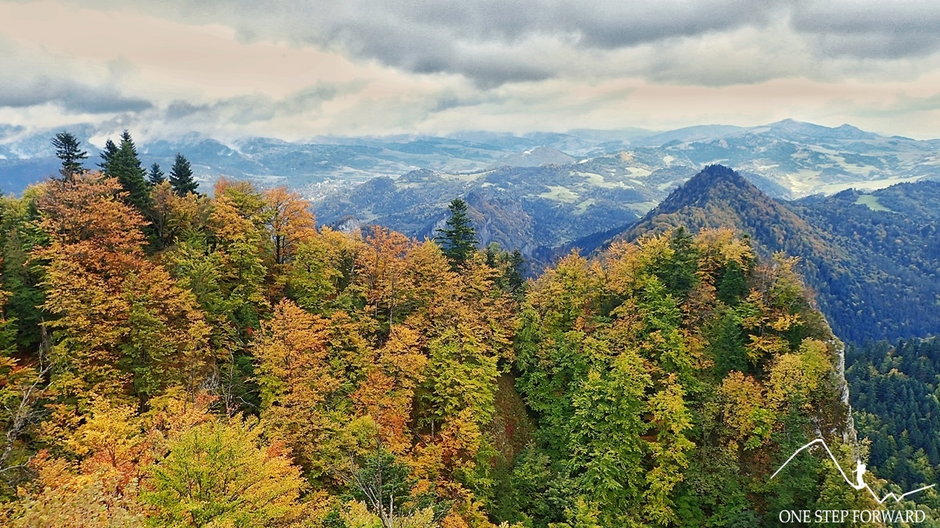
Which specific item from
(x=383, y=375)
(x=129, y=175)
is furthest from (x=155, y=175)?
(x=383, y=375)

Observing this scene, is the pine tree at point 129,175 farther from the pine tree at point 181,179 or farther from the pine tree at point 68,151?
the pine tree at point 181,179

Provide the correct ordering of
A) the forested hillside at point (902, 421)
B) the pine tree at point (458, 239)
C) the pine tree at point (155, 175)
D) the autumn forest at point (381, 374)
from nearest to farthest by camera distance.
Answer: the autumn forest at point (381, 374) → the pine tree at point (458, 239) → the pine tree at point (155, 175) → the forested hillside at point (902, 421)

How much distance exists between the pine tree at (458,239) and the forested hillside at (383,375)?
0.52m

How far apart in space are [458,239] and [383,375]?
29.7 meters

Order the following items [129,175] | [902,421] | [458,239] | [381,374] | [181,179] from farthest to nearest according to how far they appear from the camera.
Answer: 1. [902,421]
2. [181,179]
3. [458,239]
4. [129,175]
5. [381,374]

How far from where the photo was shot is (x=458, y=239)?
71.4 m

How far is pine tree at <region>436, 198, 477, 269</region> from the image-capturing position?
69938mm

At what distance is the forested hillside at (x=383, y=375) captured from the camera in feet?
103

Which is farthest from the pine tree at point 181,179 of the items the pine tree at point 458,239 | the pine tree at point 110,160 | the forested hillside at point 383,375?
the pine tree at point 458,239

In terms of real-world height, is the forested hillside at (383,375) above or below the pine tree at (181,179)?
below

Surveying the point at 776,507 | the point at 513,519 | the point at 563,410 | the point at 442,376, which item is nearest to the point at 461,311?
the point at 442,376

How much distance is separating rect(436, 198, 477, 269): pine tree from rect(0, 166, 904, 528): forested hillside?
0.52m

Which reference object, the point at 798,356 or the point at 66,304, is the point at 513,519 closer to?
the point at 798,356

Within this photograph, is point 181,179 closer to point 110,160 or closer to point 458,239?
point 110,160
